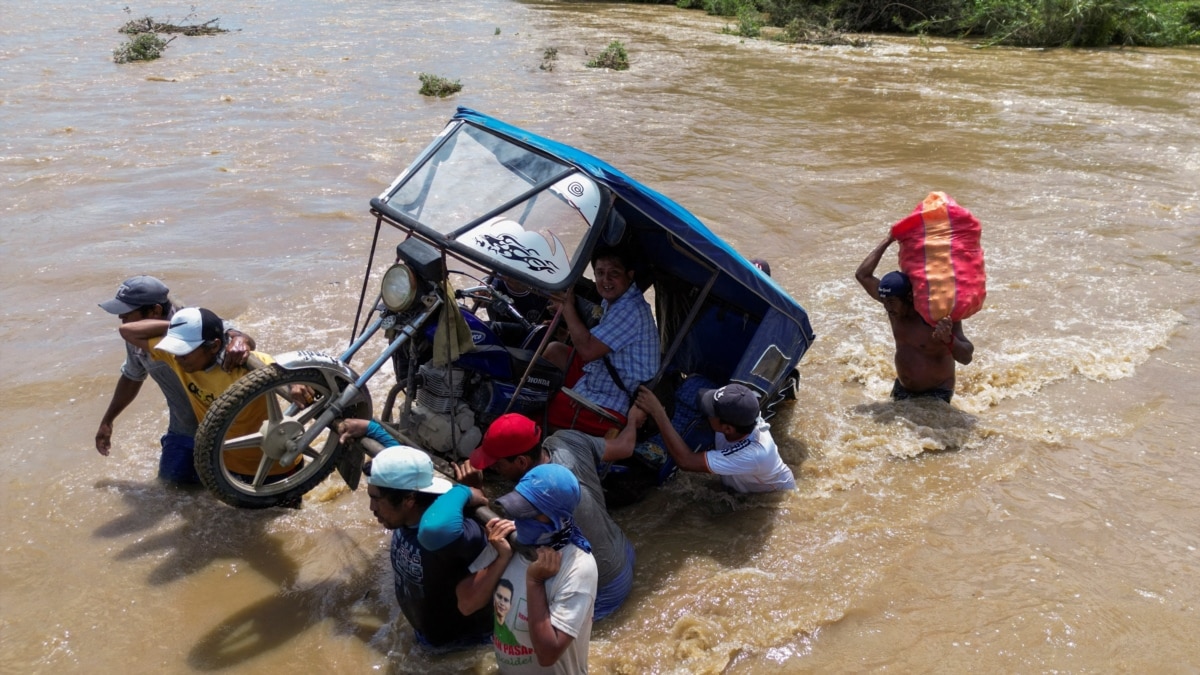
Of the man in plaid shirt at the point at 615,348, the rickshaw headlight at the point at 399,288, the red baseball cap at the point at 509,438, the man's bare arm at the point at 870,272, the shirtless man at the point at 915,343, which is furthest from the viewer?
the man's bare arm at the point at 870,272

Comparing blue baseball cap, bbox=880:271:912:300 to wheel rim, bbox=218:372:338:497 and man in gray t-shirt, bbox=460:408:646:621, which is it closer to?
man in gray t-shirt, bbox=460:408:646:621

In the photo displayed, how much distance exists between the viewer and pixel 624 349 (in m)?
4.88

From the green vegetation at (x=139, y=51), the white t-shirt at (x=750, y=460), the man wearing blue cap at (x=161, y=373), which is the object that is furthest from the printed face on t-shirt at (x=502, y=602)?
the green vegetation at (x=139, y=51)

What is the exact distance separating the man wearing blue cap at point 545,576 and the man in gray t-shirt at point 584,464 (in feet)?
1.23

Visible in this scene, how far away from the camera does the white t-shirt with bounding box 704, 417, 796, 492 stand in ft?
15.9

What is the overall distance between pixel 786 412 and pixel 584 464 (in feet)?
8.59

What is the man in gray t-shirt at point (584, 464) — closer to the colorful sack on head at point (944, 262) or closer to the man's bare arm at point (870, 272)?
the colorful sack on head at point (944, 262)

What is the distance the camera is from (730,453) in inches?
191

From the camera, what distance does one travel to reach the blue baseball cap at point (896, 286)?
227 inches

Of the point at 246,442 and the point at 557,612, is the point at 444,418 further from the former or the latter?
the point at 557,612

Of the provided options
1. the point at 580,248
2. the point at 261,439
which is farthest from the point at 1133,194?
the point at 261,439

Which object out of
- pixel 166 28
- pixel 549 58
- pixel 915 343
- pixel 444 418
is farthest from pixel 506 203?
pixel 166 28

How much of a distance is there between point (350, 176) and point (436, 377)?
7721 millimetres

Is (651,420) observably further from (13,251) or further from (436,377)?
(13,251)
